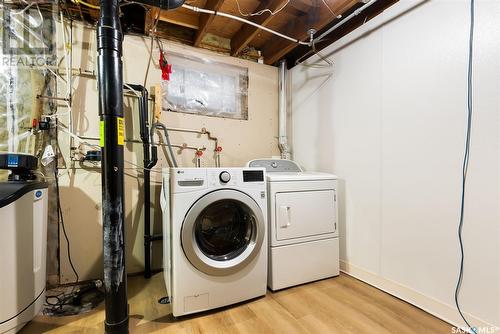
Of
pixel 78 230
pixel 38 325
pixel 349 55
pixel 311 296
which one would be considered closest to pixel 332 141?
pixel 349 55

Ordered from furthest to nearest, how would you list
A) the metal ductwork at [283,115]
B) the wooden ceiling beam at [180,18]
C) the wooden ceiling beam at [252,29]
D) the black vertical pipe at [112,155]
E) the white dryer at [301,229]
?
the metal ductwork at [283,115] < the wooden ceiling beam at [180,18] < the wooden ceiling beam at [252,29] < the white dryer at [301,229] < the black vertical pipe at [112,155]

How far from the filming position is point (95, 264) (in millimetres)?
1937

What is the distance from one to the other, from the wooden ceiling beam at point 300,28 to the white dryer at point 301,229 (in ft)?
4.30

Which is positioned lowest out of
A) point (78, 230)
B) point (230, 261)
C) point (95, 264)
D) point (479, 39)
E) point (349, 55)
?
point (95, 264)

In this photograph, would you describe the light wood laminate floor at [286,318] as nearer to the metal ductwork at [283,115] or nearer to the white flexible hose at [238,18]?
the metal ductwork at [283,115]

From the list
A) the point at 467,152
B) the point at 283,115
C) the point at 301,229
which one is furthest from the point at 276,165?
the point at 467,152

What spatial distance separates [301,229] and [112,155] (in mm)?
1419

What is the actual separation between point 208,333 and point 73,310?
0.94m

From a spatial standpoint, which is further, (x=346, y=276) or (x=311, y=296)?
(x=346, y=276)

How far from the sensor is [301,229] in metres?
1.86

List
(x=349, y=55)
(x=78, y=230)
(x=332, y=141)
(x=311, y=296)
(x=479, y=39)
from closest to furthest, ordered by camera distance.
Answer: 1. (x=479, y=39)
2. (x=311, y=296)
3. (x=78, y=230)
4. (x=349, y=55)
5. (x=332, y=141)

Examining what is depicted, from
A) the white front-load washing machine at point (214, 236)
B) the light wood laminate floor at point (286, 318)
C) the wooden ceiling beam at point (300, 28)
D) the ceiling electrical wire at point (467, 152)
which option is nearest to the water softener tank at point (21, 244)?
the light wood laminate floor at point (286, 318)

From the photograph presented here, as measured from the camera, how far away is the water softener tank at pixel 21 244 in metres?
1.19

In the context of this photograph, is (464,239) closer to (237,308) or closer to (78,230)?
(237,308)
